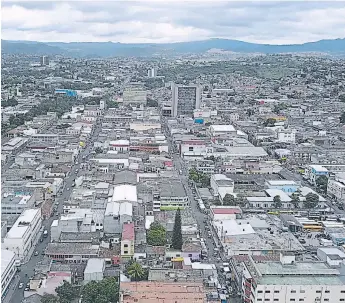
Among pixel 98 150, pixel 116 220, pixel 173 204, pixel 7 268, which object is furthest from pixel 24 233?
pixel 98 150

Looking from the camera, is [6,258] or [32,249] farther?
[32,249]

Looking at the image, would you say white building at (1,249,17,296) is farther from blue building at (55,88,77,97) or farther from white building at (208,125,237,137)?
blue building at (55,88,77,97)

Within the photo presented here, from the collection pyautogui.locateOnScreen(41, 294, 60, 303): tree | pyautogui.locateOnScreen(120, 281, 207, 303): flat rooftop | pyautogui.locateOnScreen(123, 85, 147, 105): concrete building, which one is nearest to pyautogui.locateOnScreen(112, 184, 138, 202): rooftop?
pyautogui.locateOnScreen(41, 294, 60, 303): tree

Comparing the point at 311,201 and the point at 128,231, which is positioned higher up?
the point at 128,231

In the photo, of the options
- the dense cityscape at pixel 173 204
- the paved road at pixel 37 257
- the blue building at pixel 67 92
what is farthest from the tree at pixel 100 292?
the blue building at pixel 67 92

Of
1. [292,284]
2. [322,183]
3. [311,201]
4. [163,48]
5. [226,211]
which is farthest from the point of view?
[163,48]

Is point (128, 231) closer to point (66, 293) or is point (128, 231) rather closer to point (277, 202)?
point (66, 293)

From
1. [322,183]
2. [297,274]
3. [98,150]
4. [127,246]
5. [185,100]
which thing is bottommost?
[98,150]
